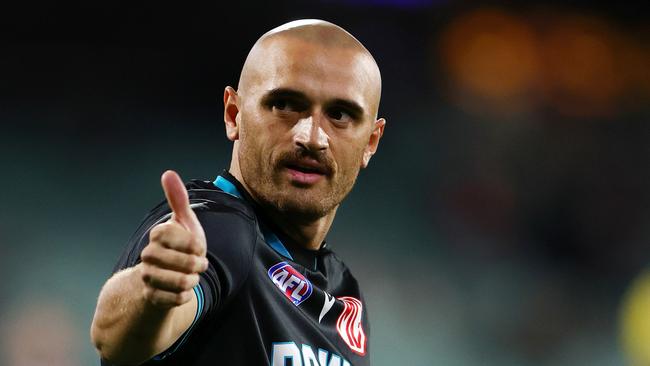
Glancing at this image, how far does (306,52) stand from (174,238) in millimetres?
979

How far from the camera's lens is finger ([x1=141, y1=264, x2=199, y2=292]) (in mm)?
1325

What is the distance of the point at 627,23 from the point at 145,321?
20.5ft

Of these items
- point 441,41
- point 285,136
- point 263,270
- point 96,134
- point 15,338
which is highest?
point 441,41

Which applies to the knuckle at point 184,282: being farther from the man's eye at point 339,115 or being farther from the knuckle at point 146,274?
the man's eye at point 339,115

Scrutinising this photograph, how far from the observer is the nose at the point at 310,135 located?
2.10 m

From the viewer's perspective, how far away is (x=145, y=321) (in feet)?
4.68

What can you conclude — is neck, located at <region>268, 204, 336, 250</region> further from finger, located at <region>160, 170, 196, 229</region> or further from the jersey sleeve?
finger, located at <region>160, 170, 196, 229</region>

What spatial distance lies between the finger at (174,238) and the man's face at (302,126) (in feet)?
2.59

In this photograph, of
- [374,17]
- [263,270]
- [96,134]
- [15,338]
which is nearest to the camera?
[263,270]

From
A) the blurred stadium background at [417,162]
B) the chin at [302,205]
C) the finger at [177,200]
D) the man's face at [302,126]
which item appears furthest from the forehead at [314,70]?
the blurred stadium background at [417,162]

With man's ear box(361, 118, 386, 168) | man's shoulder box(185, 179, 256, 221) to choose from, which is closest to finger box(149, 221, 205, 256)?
man's shoulder box(185, 179, 256, 221)

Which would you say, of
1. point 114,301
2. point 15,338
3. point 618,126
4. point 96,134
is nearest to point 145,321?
point 114,301

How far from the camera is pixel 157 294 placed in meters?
1.35

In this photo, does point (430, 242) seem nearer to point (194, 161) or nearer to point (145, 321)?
point (194, 161)
